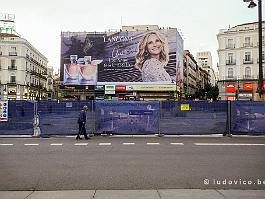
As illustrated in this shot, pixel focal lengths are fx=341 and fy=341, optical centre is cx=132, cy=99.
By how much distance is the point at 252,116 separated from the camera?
16.2 m

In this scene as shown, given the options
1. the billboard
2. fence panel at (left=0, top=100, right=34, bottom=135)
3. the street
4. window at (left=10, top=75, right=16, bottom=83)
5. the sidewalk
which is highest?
the billboard

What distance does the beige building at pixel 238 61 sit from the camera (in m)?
66.8

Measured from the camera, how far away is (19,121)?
53.4ft

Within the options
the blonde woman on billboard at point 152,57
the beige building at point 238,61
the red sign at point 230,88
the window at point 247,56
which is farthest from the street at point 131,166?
the window at point 247,56

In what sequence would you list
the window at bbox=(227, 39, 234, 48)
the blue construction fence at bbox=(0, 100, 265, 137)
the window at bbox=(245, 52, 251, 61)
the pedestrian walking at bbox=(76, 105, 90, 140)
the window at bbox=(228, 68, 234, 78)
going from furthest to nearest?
the window at bbox=(227, 39, 234, 48) → the window at bbox=(228, 68, 234, 78) → the window at bbox=(245, 52, 251, 61) → the blue construction fence at bbox=(0, 100, 265, 137) → the pedestrian walking at bbox=(76, 105, 90, 140)

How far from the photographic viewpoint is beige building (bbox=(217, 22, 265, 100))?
66.8 m

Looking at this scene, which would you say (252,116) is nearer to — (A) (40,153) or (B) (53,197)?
(A) (40,153)

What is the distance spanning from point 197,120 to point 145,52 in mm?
52380

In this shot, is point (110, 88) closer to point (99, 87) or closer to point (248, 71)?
point (99, 87)

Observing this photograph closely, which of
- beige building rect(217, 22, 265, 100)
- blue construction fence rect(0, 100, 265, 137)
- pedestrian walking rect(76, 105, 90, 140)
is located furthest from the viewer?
beige building rect(217, 22, 265, 100)

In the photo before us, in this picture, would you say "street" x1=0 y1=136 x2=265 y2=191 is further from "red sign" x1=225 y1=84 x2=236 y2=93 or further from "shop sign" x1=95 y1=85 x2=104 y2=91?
"red sign" x1=225 y1=84 x2=236 y2=93

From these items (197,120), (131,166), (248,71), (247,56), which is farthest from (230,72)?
(131,166)

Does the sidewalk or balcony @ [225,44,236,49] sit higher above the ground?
balcony @ [225,44,236,49]

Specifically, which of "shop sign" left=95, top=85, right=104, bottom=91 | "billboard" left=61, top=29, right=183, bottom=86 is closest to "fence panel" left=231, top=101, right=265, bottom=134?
"billboard" left=61, top=29, right=183, bottom=86
